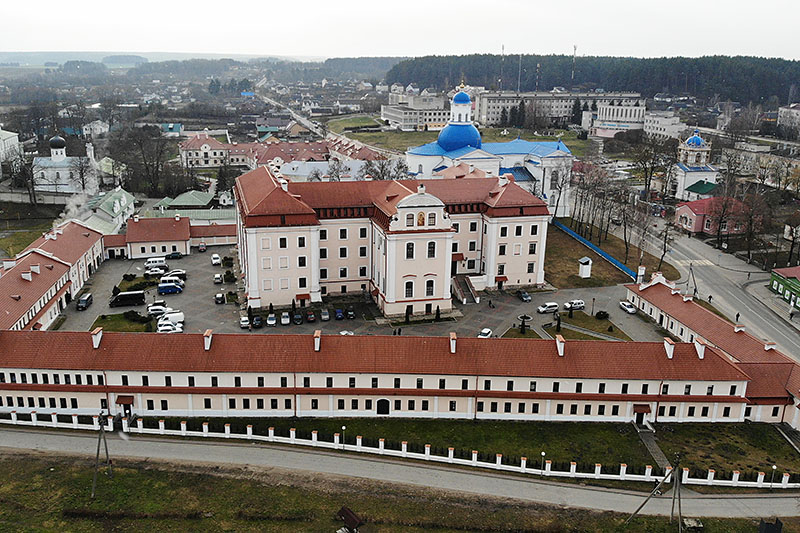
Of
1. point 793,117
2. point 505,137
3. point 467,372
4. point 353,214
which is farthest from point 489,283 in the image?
point 793,117

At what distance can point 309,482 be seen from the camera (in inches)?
1394

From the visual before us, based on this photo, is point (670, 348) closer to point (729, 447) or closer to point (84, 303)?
point (729, 447)

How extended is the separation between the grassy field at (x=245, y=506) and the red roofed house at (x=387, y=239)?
23562mm

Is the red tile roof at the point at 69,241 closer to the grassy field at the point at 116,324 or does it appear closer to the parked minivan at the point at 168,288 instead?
the parked minivan at the point at 168,288

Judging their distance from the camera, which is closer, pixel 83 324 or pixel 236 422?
pixel 236 422

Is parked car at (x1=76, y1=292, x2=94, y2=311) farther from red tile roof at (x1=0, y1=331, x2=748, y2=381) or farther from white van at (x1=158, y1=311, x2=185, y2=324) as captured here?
red tile roof at (x1=0, y1=331, x2=748, y2=381)

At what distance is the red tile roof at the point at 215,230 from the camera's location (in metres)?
76.4

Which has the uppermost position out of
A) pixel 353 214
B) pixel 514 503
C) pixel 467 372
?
pixel 353 214

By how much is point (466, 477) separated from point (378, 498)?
5.12 meters

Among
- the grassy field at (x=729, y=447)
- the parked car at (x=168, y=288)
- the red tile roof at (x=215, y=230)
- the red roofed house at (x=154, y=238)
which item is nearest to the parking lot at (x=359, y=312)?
the parked car at (x=168, y=288)

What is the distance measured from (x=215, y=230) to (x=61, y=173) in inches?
1727

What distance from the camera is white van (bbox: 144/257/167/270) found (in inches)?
2672

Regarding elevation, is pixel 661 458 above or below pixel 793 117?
below

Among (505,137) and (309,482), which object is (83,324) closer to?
(309,482)
